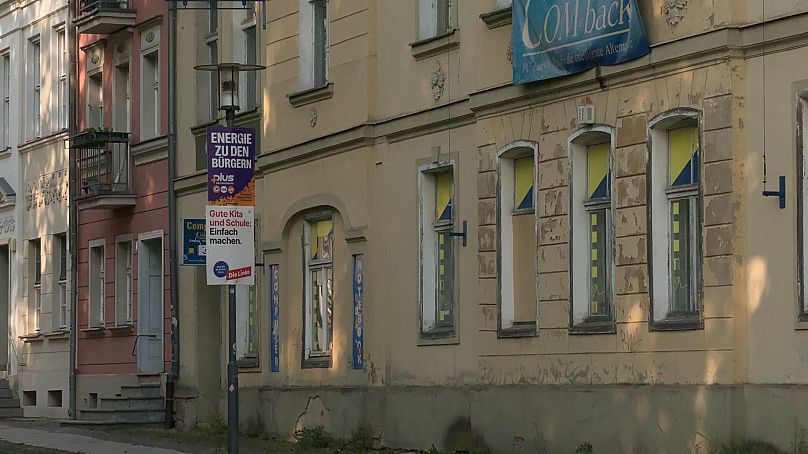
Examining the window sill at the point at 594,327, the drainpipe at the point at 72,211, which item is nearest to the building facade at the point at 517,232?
the window sill at the point at 594,327

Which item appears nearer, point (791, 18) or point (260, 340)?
point (791, 18)

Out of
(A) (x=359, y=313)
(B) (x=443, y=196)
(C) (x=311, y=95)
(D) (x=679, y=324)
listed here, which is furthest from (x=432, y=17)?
(D) (x=679, y=324)

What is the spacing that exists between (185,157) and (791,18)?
16.2 m

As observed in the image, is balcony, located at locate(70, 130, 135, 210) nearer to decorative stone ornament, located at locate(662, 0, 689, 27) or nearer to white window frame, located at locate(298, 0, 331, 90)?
white window frame, located at locate(298, 0, 331, 90)

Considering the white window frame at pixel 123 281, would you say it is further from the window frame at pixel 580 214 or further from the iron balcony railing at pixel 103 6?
the window frame at pixel 580 214

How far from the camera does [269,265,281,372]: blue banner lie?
2648 centimetres

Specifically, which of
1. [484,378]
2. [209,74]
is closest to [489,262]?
[484,378]

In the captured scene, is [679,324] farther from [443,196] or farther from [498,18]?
[443,196]

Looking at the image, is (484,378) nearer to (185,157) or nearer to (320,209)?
(320,209)

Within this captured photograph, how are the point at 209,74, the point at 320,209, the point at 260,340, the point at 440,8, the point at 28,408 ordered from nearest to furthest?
the point at 440,8
the point at 320,209
the point at 260,340
the point at 209,74
the point at 28,408

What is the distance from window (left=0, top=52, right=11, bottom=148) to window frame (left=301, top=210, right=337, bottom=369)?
1486cm

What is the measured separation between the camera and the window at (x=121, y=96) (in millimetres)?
33281

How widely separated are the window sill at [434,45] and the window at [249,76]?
5.89m

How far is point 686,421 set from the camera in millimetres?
16828
